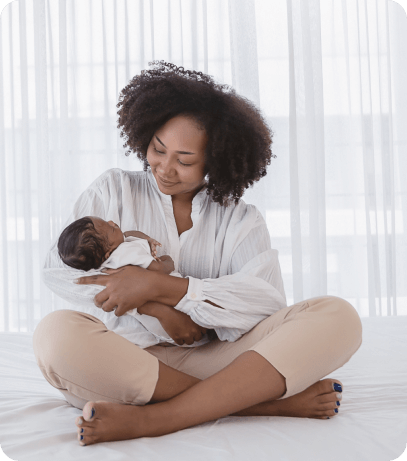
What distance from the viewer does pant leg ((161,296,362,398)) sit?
3.39 feet

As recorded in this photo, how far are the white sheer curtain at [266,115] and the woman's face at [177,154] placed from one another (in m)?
1.67

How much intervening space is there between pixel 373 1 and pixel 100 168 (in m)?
2.03

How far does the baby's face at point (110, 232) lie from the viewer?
126cm

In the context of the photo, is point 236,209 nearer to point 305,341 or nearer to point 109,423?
point 305,341

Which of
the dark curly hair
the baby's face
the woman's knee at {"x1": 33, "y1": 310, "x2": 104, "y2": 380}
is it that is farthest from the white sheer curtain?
the woman's knee at {"x1": 33, "y1": 310, "x2": 104, "y2": 380}

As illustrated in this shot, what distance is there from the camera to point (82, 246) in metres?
1.23

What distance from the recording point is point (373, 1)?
3.13 m

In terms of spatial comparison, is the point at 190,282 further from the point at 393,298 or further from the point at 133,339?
the point at 393,298

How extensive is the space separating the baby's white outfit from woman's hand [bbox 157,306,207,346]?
0.12 feet

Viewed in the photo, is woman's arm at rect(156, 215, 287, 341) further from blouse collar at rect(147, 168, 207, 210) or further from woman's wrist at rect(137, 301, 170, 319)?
blouse collar at rect(147, 168, 207, 210)

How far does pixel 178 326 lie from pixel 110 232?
0.98 feet

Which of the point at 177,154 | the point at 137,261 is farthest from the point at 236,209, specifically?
the point at 137,261

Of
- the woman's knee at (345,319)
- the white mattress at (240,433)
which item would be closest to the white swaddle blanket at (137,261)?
the white mattress at (240,433)

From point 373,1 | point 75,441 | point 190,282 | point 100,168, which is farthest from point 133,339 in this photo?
point 373,1
